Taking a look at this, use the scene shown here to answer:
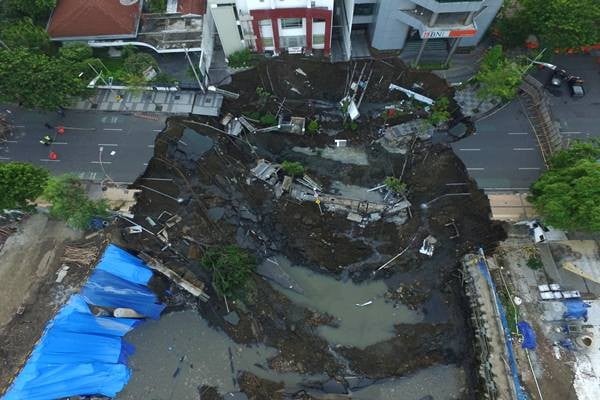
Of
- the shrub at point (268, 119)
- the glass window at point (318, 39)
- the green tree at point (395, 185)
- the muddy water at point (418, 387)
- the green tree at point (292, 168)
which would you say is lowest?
the muddy water at point (418, 387)

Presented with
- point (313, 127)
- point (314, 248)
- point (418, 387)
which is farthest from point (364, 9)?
point (418, 387)

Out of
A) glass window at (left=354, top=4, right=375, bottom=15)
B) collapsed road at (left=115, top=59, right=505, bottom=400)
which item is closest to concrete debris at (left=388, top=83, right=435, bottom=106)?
collapsed road at (left=115, top=59, right=505, bottom=400)

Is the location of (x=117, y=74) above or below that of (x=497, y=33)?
below

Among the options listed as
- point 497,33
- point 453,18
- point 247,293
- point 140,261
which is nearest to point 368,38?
point 453,18

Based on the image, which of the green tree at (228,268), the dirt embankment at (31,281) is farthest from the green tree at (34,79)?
the green tree at (228,268)

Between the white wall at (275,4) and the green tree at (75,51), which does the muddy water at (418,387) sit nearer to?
the white wall at (275,4)

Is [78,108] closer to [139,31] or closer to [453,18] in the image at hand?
[139,31]

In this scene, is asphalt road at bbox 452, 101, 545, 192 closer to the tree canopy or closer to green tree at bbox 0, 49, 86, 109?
the tree canopy

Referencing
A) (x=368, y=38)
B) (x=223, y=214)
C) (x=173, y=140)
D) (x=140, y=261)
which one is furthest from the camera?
(x=368, y=38)
